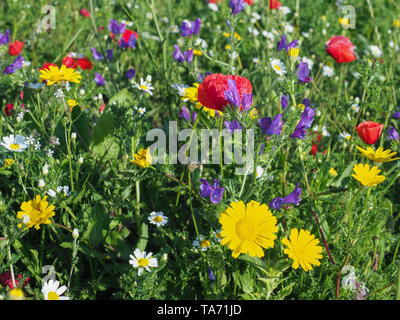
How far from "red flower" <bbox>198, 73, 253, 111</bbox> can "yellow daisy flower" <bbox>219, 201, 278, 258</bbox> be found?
10.4 inches

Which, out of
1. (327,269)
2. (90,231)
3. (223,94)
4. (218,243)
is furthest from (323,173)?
(90,231)

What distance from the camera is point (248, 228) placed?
1.11 meters

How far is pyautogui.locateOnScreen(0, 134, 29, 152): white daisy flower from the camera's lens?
55.4 inches

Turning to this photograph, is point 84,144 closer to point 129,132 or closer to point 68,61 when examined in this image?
point 129,132

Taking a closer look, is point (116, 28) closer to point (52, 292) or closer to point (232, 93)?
point (232, 93)

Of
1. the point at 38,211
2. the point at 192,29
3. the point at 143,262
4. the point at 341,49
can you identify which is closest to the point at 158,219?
the point at 143,262

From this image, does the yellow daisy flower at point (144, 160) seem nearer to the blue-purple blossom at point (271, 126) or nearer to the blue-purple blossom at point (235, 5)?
the blue-purple blossom at point (271, 126)

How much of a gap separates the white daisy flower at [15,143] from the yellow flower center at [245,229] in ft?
2.55

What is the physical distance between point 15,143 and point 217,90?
2.45ft

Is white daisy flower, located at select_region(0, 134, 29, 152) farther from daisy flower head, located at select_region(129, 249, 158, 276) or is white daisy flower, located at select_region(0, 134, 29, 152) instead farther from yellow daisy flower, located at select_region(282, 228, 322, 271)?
yellow daisy flower, located at select_region(282, 228, 322, 271)

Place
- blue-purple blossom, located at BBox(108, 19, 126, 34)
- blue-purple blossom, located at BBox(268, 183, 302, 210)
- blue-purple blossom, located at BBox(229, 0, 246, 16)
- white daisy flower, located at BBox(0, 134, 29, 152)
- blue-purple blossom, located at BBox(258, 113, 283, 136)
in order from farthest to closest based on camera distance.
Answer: blue-purple blossom, located at BBox(108, 19, 126, 34), blue-purple blossom, located at BBox(229, 0, 246, 16), white daisy flower, located at BBox(0, 134, 29, 152), blue-purple blossom, located at BBox(268, 183, 302, 210), blue-purple blossom, located at BBox(258, 113, 283, 136)

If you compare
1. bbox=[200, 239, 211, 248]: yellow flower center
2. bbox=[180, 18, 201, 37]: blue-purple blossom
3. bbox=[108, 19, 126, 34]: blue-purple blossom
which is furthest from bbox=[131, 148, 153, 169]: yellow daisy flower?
bbox=[108, 19, 126, 34]: blue-purple blossom

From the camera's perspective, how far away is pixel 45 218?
1.25 m

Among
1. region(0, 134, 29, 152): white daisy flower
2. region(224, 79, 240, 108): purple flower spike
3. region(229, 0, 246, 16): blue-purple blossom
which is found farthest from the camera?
region(229, 0, 246, 16): blue-purple blossom
